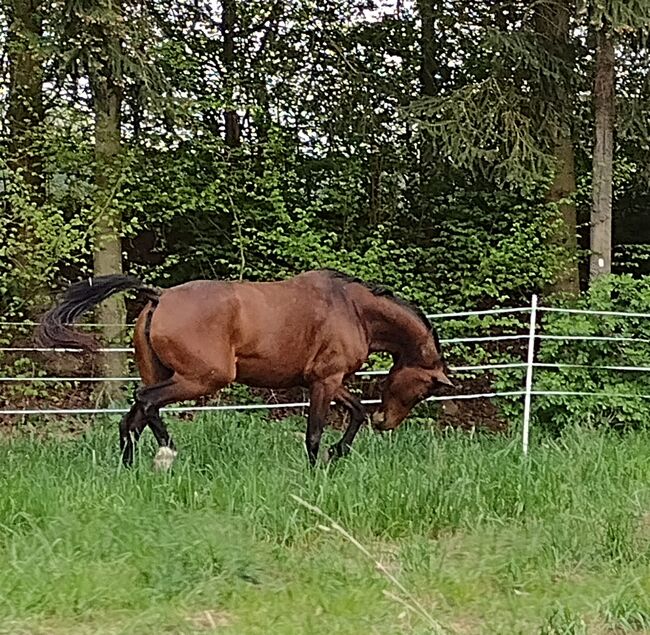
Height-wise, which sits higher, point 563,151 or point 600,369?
point 563,151

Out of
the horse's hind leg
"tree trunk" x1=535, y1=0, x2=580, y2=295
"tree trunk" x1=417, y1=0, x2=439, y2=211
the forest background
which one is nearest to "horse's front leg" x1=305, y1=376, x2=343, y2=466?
the horse's hind leg

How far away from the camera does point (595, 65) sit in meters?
9.25

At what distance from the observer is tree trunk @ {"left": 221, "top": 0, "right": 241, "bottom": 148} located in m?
10.2

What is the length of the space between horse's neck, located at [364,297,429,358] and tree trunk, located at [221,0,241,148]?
182 inches

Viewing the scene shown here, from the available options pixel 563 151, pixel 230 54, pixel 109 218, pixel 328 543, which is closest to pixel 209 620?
pixel 328 543

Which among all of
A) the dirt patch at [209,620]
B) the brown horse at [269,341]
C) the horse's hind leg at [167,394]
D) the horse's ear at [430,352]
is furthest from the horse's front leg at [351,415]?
the dirt patch at [209,620]

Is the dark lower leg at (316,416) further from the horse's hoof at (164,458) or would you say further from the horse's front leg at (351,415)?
the horse's hoof at (164,458)

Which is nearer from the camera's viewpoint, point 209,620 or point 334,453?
point 209,620

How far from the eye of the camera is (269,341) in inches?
230

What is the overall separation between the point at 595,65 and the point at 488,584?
278 inches

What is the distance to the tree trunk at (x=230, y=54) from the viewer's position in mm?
10172

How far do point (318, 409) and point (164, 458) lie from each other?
44.2 inches

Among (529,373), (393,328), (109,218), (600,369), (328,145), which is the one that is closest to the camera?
(393,328)

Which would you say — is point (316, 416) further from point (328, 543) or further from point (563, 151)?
point (563, 151)
